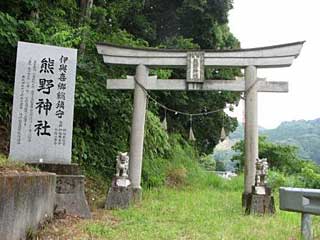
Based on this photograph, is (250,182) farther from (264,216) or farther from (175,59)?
(175,59)

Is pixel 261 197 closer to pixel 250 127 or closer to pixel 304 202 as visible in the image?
pixel 250 127

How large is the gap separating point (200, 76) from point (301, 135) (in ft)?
202

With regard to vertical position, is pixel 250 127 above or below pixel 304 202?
above

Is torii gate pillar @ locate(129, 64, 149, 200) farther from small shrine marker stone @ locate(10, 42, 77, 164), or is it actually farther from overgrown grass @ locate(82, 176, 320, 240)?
small shrine marker stone @ locate(10, 42, 77, 164)

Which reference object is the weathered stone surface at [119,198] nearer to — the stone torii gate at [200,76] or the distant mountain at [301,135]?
the stone torii gate at [200,76]

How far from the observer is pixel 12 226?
3.86 m

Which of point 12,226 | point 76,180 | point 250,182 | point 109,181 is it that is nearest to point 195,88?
point 250,182

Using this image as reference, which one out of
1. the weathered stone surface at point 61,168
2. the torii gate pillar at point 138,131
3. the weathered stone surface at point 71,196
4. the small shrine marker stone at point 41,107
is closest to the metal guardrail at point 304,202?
the weathered stone surface at point 71,196

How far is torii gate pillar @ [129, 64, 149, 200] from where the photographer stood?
973cm

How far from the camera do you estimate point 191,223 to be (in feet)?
21.4

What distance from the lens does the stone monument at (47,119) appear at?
6711mm

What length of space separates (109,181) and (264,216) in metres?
4.68

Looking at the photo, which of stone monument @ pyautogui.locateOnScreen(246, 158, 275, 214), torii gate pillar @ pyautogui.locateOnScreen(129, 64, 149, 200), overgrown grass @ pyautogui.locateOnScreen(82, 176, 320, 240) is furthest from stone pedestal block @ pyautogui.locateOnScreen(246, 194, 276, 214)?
torii gate pillar @ pyautogui.locateOnScreen(129, 64, 149, 200)

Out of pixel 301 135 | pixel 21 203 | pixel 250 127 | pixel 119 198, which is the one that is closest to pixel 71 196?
pixel 119 198
